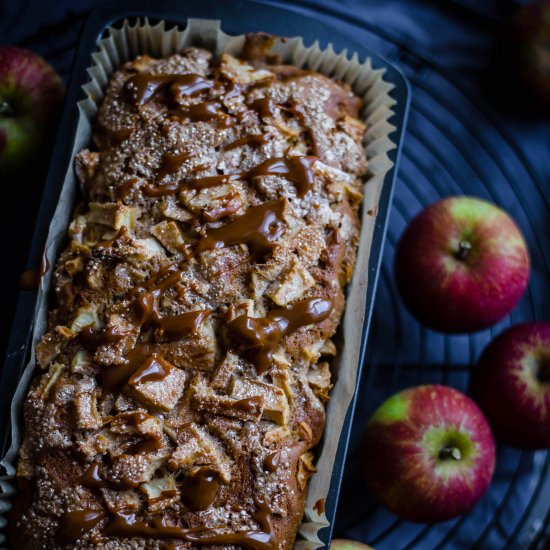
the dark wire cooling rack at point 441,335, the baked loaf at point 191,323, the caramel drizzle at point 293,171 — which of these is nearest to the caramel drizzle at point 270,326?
the baked loaf at point 191,323

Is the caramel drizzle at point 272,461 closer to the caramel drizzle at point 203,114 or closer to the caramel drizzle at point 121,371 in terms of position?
the caramel drizzle at point 121,371

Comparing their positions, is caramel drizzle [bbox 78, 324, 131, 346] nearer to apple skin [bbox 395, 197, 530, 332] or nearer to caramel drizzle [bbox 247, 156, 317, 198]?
caramel drizzle [bbox 247, 156, 317, 198]

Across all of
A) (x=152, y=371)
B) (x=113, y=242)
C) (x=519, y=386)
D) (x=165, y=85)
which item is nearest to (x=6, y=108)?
(x=165, y=85)

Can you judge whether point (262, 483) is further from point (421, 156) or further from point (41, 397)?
point (421, 156)

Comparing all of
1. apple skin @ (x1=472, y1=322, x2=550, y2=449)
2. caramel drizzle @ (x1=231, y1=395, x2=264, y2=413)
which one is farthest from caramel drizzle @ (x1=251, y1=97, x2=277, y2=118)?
apple skin @ (x1=472, y1=322, x2=550, y2=449)

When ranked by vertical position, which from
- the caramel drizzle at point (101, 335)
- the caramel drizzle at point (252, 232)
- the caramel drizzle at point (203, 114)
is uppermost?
the caramel drizzle at point (203, 114)
